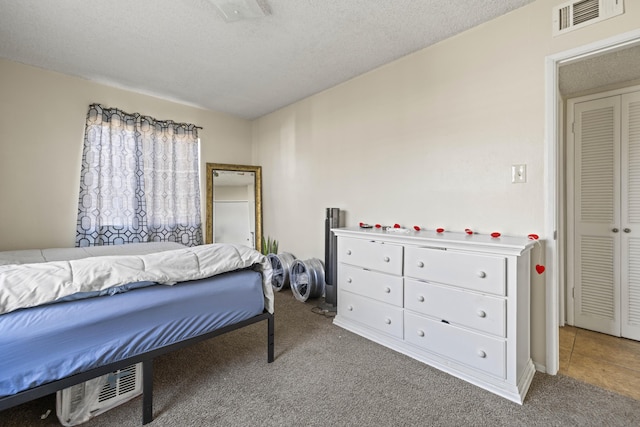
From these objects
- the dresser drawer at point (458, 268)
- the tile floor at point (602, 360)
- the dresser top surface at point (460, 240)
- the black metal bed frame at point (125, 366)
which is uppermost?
the dresser top surface at point (460, 240)

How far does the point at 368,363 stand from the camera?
1.97 meters

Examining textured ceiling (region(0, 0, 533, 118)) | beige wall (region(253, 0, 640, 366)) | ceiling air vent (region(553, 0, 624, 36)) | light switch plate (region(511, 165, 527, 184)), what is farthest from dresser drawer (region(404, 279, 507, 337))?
textured ceiling (region(0, 0, 533, 118))

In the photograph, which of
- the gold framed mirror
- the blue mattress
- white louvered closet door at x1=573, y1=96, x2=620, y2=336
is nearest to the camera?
the blue mattress

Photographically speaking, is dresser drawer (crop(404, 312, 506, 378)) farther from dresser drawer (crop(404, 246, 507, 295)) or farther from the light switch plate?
the light switch plate

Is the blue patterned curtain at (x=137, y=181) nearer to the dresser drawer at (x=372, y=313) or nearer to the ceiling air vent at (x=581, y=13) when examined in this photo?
the dresser drawer at (x=372, y=313)

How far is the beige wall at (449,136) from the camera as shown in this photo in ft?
6.26

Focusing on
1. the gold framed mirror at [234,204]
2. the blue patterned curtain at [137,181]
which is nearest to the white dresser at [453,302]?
the gold framed mirror at [234,204]

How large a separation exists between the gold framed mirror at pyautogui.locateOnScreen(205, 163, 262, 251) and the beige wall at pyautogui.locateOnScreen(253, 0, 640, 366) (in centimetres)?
104

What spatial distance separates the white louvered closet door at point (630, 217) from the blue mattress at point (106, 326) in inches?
122

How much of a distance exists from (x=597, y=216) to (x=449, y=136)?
1549 mm

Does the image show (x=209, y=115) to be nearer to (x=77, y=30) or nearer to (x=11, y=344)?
(x=77, y=30)

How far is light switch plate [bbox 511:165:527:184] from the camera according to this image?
6.38ft

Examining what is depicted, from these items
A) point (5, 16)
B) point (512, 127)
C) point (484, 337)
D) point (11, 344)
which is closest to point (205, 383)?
point (11, 344)

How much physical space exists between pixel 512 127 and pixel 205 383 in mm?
2674
